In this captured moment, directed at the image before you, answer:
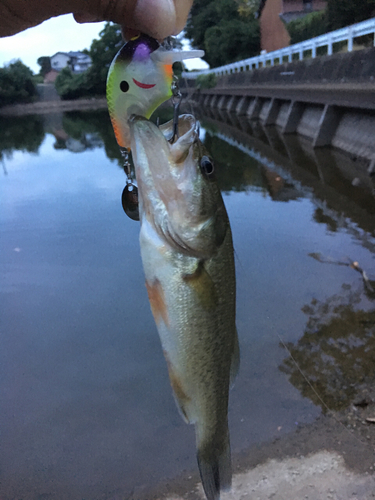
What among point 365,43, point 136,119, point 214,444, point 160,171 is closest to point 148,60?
point 136,119

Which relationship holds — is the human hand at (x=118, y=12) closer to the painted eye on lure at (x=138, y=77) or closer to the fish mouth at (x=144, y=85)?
the painted eye on lure at (x=138, y=77)

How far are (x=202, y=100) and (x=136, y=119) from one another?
4366cm

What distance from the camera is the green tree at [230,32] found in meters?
40.1

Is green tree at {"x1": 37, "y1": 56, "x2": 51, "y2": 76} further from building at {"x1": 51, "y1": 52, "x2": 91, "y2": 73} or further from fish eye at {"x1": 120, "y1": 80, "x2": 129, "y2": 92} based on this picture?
fish eye at {"x1": 120, "y1": 80, "x2": 129, "y2": 92}

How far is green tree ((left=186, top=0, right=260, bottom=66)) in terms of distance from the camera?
40125 mm

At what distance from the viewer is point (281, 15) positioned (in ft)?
110

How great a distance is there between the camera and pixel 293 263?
689 centimetres

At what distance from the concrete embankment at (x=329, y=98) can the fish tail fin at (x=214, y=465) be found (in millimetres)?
8630

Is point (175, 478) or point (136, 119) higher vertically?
point (136, 119)

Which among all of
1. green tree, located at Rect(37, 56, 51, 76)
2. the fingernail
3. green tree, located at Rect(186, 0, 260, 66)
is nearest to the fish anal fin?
the fingernail

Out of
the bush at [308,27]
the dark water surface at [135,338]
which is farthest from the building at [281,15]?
the dark water surface at [135,338]

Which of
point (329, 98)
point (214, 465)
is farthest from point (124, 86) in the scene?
point (329, 98)

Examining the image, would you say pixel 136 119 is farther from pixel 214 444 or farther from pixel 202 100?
pixel 202 100

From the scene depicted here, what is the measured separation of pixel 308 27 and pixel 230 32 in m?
17.3
